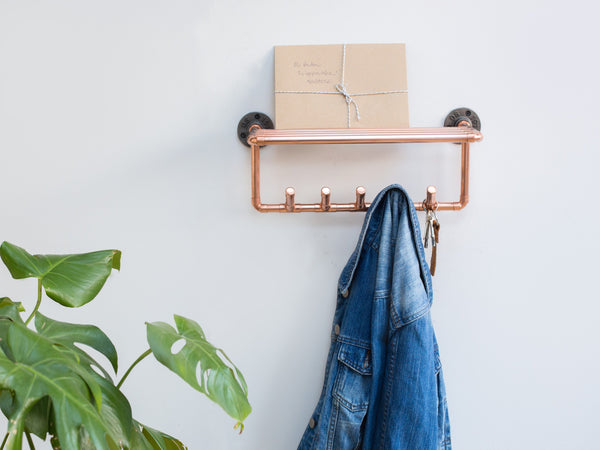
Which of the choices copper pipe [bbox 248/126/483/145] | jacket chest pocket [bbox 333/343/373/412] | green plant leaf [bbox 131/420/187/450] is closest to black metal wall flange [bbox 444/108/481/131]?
copper pipe [bbox 248/126/483/145]

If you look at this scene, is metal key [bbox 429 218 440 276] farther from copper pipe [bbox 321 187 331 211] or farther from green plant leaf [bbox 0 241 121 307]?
green plant leaf [bbox 0 241 121 307]

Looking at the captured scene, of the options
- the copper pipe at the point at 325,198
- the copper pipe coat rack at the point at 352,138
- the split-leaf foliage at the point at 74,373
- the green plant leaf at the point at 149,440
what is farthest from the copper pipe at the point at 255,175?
the green plant leaf at the point at 149,440

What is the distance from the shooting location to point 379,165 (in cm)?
100

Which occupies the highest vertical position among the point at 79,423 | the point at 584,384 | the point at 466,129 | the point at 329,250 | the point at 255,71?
the point at 255,71

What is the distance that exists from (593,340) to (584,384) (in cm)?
9

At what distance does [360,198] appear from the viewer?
0.93 m

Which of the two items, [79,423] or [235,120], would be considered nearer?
[79,423]

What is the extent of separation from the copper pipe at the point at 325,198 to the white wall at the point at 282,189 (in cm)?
7

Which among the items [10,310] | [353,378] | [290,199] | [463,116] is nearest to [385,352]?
[353,378]

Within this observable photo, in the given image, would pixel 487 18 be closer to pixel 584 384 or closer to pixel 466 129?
pixel 466 129

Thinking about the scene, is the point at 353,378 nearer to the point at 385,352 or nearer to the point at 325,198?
the point at 385,352

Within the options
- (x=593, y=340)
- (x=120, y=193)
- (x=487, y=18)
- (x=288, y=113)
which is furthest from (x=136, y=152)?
(x=593, y=340)

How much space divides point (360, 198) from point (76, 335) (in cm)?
50

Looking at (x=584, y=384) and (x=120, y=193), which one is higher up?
(x=120, y=193)
